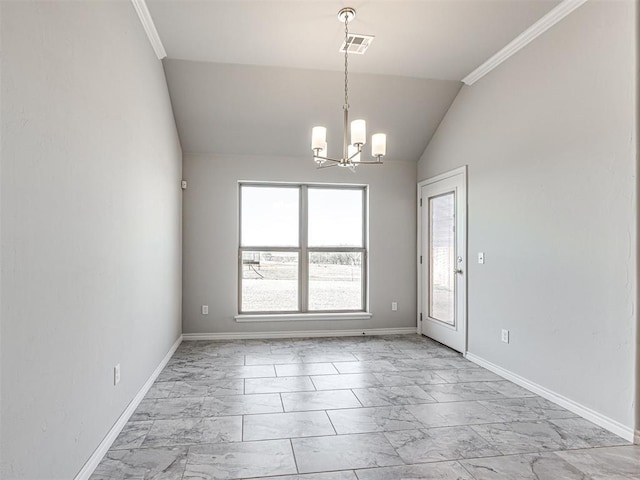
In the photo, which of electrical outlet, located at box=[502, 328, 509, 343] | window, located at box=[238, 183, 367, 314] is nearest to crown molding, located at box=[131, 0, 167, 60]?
window, located at box=[238, 183, 367, 314]

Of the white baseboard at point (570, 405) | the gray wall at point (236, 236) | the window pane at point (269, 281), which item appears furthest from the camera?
the window pane at point (269, 281)

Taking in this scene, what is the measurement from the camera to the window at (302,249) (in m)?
5.35

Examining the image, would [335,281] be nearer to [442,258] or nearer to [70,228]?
[442,258]

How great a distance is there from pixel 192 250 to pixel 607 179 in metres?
4.22

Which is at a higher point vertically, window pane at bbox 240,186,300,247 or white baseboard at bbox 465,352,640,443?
window pane at bbox 240,186,300,247

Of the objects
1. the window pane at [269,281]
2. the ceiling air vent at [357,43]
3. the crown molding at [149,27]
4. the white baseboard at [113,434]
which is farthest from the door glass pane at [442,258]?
the crown molding at [149,27]

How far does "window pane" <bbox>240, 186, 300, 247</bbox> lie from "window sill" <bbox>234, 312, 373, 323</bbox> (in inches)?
35.5

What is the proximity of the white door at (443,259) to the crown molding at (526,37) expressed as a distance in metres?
0.96

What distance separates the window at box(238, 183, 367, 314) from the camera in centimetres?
535

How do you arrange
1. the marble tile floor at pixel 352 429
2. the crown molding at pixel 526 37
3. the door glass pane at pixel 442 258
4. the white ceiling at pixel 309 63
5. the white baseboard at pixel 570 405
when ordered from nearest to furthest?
the marble tile floor at pixel 352 429 < the white baseboard at pixel 570 405 < the crown molding at pixel 526 37 < the white ceiling at pixel 309 63 < the door glass pane at pixel 442 258

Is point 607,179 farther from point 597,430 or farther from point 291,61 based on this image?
point 291,61

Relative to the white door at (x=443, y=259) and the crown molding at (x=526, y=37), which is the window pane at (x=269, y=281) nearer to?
the white door at (x=443, y=259)

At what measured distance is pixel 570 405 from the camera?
2.97 metres

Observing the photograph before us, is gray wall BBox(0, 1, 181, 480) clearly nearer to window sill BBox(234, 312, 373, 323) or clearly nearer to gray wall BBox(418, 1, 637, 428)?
window sill BBox(234, 312, 373, 323)
